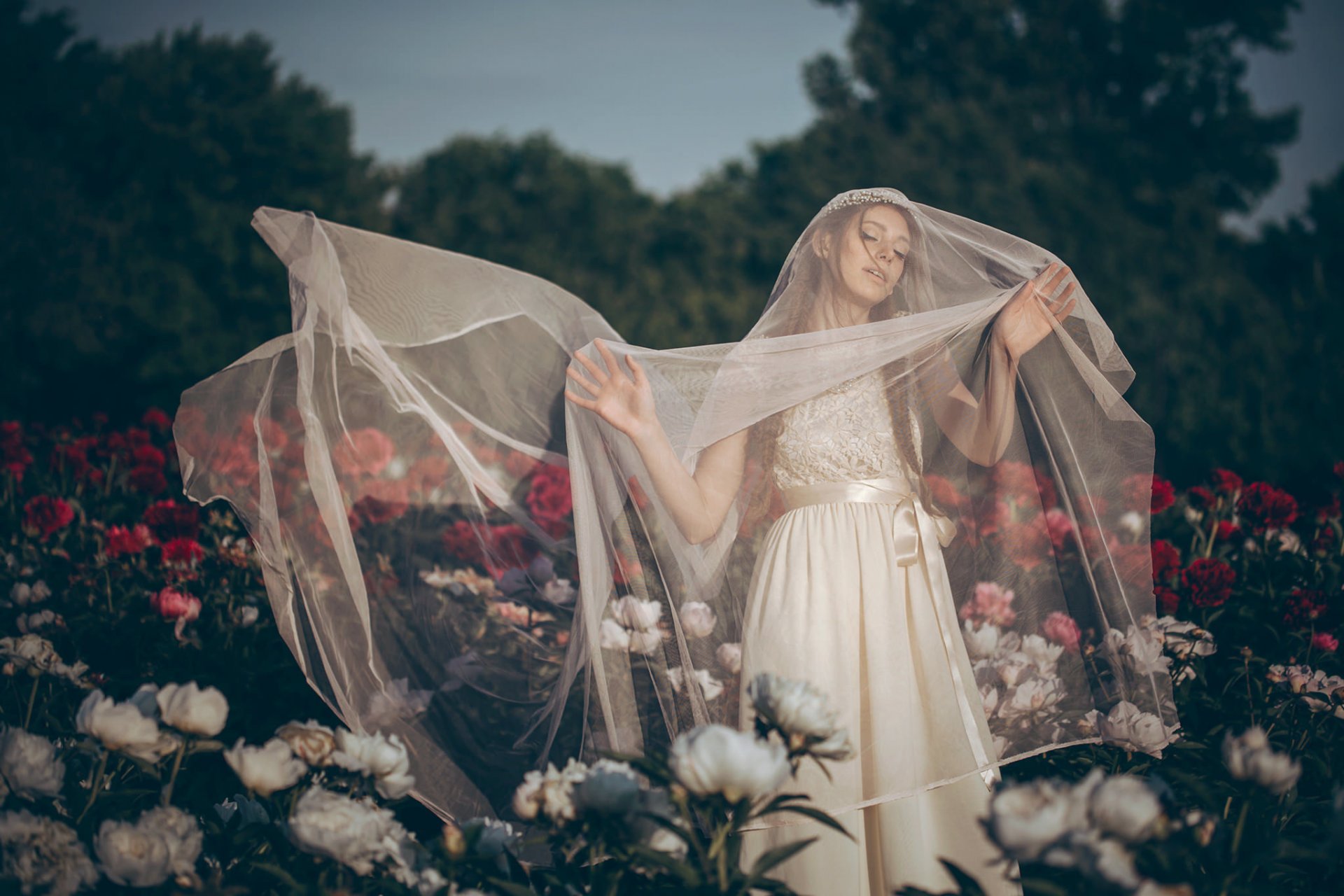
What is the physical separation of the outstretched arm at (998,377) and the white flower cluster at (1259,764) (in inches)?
39.4

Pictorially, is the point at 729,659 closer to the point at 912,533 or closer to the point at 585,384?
the point at 912,533

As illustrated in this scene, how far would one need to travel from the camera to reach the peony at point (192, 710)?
1.50 meters

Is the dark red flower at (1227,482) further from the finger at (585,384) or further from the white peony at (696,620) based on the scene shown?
the finger at (585,384)

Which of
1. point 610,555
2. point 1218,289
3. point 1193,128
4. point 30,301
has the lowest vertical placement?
point 610,555

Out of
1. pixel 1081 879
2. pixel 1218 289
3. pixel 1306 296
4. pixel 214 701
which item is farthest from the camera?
pixel 1218 289

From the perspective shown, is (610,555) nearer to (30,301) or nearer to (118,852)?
(118,852)

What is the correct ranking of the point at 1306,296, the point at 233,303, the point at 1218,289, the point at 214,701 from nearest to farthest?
the point at 214,701
the point at 1306,296
the point at 1218,289
the point at 233,303

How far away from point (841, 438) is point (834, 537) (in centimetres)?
24

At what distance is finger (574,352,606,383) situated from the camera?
7.36ft

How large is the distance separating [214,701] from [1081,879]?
1.32 meters

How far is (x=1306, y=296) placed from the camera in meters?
7.75

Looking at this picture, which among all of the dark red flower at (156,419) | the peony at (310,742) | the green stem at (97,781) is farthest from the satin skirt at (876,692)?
the dark red flower at (156,419)

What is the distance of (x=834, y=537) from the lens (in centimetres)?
210

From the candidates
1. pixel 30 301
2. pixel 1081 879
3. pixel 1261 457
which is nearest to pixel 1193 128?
pixel 1261 457
